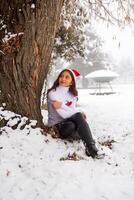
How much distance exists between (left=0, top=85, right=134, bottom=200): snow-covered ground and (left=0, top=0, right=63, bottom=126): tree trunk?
30 centimetres

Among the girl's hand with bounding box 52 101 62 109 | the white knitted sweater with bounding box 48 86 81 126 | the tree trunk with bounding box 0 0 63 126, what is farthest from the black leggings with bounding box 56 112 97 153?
the tree trunk with bounding box 0 0 63 126

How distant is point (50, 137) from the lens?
19.1ft

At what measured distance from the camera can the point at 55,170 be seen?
479 centimetres

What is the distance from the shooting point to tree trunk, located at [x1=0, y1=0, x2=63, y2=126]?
17.8 ft

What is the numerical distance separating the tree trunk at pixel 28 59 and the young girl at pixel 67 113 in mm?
257

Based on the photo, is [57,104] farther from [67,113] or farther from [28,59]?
[28,59]

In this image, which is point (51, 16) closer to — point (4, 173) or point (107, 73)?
point (4, 173)

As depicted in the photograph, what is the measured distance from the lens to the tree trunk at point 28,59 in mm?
5438

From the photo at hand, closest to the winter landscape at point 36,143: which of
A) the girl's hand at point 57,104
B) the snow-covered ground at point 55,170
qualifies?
the snow-covered ground at point 55,170

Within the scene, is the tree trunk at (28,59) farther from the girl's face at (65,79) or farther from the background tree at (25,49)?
the girl's face at (65,79)

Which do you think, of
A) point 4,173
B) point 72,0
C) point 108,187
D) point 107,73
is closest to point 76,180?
point 108,187

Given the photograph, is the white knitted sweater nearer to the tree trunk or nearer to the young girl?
the young girl

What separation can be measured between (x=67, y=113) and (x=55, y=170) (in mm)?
1258

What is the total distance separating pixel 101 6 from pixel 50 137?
173 inches
